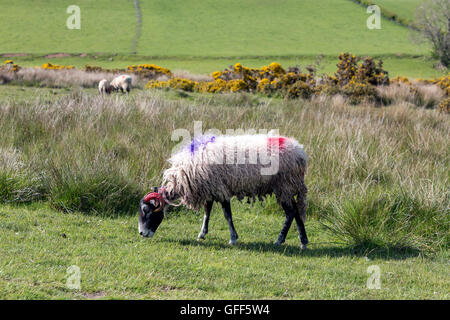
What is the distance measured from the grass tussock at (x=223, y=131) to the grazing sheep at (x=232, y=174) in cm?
122

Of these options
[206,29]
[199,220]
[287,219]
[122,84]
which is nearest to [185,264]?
[287,219]

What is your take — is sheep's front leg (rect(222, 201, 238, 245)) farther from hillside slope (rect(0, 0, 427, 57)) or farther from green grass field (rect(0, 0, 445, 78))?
hillside slope (rect(0, 0, 427, 57))

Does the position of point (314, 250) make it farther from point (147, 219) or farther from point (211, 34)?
point (211, 34)

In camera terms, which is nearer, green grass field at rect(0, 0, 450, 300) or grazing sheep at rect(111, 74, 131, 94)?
green grass field at rect(0, 0, 450, 300)

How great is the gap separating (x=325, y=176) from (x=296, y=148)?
2.76 meters

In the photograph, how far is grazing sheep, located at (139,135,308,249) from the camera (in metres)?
7.41

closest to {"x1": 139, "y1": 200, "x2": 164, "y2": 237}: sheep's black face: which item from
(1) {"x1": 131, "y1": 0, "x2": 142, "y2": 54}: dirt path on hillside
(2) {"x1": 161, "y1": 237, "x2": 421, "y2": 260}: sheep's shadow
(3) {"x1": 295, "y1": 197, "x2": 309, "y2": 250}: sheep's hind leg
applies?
(2) {"x1": 161, "y1": 237, "x2": 421, "y2": 260}: sheep's shadow

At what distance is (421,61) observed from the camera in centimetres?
5181

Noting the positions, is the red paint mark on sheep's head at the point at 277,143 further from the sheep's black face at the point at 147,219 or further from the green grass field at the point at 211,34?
the green grass field at the point at 211,34

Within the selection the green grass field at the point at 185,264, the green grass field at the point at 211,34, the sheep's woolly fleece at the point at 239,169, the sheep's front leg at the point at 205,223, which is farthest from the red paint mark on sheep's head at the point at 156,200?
the green grass field at the point at 211,34

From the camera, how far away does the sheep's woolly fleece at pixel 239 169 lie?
24.3 ft

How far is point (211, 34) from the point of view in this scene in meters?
62.0
